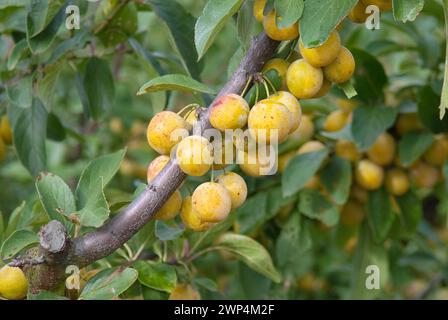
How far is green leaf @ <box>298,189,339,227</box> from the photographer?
1428mm

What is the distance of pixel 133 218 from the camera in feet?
2.85

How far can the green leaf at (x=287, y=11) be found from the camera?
2.79ft

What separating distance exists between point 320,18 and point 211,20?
13cm

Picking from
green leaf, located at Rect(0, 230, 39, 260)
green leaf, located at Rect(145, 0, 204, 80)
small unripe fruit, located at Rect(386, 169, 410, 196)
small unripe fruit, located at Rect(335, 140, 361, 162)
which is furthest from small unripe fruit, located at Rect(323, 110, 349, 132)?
green leaf, located at Rect(0, 230, 39, 260)

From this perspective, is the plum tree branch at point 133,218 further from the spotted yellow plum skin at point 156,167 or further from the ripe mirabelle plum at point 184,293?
the ripe mirabelle plum at point 184,293

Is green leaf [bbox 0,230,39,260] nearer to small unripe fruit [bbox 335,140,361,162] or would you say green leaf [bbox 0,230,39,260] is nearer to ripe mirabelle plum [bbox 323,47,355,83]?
ripe mirabelle plum [bbox 323,47,355,83]

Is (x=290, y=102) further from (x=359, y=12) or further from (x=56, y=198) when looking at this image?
(x=56, y=198)

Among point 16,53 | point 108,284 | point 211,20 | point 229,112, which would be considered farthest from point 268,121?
point 16,53

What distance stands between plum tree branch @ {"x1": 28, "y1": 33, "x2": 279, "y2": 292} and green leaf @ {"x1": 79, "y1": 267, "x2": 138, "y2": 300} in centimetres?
4

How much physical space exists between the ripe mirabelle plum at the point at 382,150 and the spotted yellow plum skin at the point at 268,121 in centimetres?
62

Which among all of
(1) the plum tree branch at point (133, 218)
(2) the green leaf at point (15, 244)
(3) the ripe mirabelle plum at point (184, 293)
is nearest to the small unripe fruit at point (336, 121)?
(3) the ripe mirabelle plum at point (184, 293)

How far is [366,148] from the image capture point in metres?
1.31

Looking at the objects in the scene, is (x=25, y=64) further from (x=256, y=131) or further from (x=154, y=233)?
(x=256, y=131)
